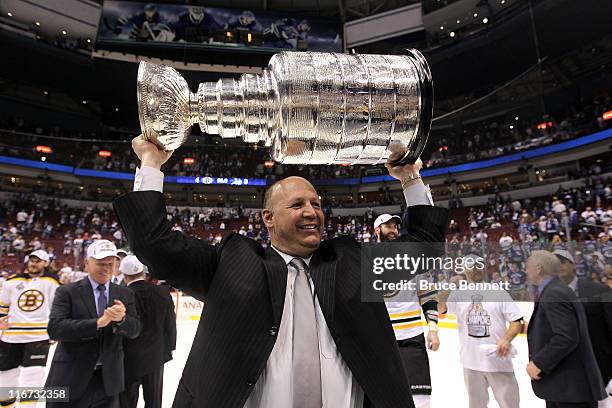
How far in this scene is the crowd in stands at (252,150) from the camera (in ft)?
62.7

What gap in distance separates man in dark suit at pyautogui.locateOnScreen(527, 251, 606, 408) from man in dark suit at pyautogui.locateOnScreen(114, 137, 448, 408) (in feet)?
6.31

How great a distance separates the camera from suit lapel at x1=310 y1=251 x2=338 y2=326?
1.25 metres

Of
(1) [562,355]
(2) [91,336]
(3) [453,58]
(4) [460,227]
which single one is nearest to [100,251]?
(2) [91,336]

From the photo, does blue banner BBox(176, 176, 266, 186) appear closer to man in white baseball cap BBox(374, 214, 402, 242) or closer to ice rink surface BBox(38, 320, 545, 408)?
ice rink surface BBox(38, 320, 545, 408)

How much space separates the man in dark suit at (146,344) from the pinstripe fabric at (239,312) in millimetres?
2461

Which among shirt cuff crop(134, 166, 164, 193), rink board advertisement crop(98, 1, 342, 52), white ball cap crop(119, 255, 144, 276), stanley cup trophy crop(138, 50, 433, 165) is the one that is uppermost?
rink board advertisement crop(98, 1, 342, 52)

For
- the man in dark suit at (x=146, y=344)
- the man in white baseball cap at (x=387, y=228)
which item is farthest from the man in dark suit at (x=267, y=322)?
the man in dark suit at (x=146, y=344)

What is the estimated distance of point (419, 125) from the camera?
1241 millimetres

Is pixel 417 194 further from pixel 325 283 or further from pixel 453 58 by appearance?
pixel 453 58

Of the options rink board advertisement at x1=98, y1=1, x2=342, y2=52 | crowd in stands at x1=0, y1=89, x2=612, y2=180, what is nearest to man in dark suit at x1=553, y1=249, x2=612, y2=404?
crowd in stands at x1=0, y1=89, x2=612, y2=180

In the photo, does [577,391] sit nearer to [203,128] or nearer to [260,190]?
[203,128]

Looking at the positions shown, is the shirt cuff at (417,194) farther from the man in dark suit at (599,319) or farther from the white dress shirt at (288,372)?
the man in dark suit at (599,319)

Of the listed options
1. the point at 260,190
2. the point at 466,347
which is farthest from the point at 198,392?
the point at 260,190

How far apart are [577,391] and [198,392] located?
2.49m
